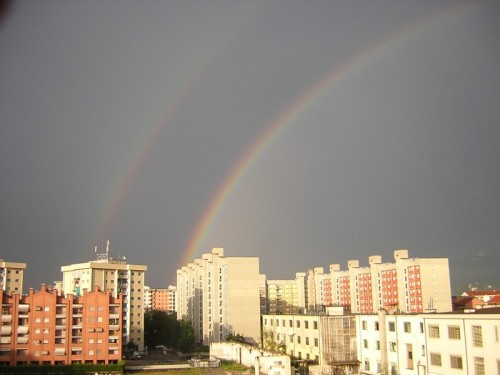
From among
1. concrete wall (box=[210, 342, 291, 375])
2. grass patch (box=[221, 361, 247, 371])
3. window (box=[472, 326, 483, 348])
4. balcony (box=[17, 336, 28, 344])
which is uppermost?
window (box=[472, 326, 483, 348])

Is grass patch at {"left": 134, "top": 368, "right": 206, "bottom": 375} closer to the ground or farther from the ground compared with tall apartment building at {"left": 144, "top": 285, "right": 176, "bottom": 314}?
closer to the ground

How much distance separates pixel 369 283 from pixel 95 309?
1732 inches

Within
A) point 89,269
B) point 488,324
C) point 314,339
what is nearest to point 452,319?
point 488,324

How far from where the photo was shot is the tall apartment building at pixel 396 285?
62.3 m

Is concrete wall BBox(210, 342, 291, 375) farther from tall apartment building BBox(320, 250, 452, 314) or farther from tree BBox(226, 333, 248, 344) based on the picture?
tall apartment building BBox(320, 250, 452, 314)

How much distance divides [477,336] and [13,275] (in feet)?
231

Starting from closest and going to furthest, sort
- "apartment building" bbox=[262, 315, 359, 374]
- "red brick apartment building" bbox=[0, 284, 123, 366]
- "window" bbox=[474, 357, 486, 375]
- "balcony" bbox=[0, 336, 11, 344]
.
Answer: "window" bbox=[474, 357, 486, 375] → "apartment building" bbox=[262, 315, 359, 374] → "balcony" bbox=[0, 336, 11, 344] → "red brick apartment building" bbox=[0, 284, 123, 366]

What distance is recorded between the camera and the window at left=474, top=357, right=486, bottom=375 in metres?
23.5

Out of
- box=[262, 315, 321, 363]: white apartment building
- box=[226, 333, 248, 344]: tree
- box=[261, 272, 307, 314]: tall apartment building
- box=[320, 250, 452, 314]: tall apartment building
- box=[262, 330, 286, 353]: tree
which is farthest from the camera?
box=[261, 272, 307, 314]: tall apartment building

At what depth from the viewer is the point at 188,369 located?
131 ft

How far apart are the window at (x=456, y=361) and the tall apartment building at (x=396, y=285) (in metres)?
28.9

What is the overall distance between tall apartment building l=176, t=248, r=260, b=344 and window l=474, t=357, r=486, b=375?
113ft

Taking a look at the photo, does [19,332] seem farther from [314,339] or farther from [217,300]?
[217,300]

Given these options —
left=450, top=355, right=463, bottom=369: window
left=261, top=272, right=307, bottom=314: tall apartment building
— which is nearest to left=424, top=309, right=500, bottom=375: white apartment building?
left=450, top=355, right=463, bottom=369: window
